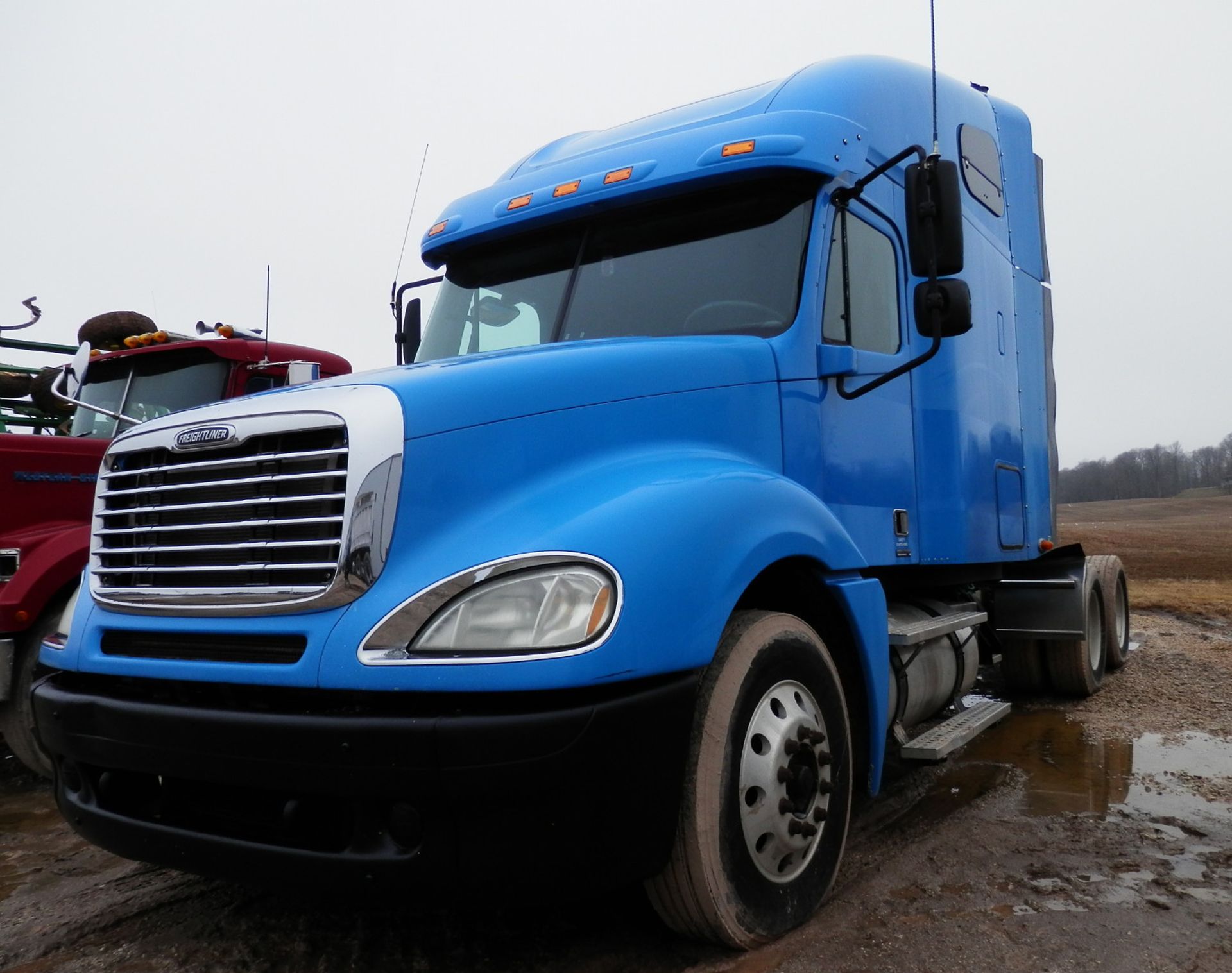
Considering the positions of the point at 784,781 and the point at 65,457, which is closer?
the point at 784,781

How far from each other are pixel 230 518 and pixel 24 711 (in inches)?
121

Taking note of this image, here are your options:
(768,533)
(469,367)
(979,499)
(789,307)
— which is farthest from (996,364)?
(469,367)

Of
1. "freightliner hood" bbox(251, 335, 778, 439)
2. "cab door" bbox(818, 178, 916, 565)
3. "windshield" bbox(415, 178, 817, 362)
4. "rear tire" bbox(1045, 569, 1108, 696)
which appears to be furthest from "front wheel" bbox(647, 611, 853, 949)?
"rear tire" bbox(1045, 569, 1108, 696)

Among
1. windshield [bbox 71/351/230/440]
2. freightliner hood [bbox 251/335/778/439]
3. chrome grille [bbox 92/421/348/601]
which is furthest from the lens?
windshield [bbox 71/351/230/440]

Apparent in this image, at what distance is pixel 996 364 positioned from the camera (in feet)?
18.0

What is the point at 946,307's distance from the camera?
12.1 ft

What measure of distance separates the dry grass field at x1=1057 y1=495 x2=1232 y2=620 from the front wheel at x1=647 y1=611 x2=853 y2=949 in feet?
15.8

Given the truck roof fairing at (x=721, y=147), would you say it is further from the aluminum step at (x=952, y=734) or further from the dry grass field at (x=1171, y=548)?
the dry grass field at (x=1171, y=548)

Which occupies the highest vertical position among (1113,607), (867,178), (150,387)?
(867,178)

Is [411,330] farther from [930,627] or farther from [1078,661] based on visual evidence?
[1078,661]

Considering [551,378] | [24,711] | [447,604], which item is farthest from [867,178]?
[24,711]

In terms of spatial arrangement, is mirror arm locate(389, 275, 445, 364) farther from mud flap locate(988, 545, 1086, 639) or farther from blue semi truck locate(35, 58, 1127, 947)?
mud flap locate(988, 545, 1086, 639)

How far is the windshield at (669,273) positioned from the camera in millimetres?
3771

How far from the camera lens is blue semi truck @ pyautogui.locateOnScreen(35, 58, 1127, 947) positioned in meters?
2.37
